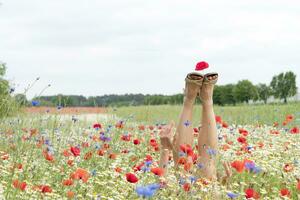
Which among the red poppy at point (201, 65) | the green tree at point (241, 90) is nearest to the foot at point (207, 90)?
the red poppy at point (201, 65)

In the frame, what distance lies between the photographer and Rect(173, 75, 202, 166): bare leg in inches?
169

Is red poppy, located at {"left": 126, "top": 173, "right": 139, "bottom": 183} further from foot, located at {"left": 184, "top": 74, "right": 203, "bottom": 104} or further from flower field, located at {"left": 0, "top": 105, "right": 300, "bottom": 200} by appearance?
foot, located at {"left": 184, "top": 74, "right": 203, "bottom": 104}

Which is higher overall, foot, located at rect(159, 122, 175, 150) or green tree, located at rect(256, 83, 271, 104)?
green tree, located at rect(256, 83, 271, 104)

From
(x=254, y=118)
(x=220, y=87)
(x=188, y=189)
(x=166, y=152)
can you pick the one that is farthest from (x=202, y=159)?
(x=220, y=87)

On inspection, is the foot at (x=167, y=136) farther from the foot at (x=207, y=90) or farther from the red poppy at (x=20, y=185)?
the red poppy at (x=20, y=185)

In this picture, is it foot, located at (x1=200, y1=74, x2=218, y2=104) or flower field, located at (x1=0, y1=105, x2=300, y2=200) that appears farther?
foot, located at (x1=200, y1=74, x2=218, y2=104)

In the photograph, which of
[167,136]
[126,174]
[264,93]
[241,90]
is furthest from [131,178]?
[241,90]

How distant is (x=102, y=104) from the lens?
8445 mm

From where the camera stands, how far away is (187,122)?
430 cm

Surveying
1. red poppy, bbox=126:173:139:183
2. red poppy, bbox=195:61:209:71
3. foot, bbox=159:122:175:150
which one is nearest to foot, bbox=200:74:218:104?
red poppy, bbox=195:61:209:71

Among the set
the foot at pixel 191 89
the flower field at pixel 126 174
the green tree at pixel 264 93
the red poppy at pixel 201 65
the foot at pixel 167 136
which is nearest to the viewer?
the flower field at pixel 126 174

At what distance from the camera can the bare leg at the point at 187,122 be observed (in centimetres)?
428

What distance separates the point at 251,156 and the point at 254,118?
5924 millimetres

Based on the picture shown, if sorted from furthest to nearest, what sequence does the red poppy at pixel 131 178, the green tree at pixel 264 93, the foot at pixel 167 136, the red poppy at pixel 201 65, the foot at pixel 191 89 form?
the green tree at pixel 264 93 → the foot at pixel 167 136 → the foot at pixel 191 89 → the red poppy at pixel 201 65 → the red poppy at pixel 131 178
